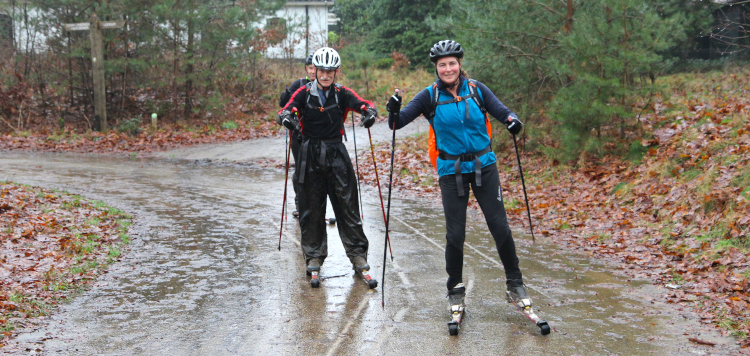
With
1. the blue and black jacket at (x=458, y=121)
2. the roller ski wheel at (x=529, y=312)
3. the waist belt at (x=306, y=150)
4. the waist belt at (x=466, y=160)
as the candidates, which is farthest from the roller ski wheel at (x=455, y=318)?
the waist belt at (x=306, y=150)

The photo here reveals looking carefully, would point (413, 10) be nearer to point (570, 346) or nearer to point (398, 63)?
point (398, 63)

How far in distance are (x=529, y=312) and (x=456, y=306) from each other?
592mm

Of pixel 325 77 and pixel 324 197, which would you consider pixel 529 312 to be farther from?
pixel 325 77

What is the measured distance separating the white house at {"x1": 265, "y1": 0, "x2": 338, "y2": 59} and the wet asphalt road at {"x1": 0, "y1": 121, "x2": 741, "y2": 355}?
24344mm

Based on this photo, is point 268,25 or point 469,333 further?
point 268,25

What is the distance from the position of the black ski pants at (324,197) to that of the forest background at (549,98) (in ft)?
10.5

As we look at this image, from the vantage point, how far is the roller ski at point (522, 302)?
17.1 feet

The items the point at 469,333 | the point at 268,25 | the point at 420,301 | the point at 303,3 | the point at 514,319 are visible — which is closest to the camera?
the point at 469,333

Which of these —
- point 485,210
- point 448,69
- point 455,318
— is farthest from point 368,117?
point 455,318

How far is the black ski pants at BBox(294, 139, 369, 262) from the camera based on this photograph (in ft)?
23.2

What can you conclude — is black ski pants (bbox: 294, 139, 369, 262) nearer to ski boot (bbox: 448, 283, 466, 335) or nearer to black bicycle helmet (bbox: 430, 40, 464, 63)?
ski boot (bbox: 448, 283, 466, 335)

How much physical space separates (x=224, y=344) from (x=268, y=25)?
102ft

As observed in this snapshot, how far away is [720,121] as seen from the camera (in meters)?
11.8

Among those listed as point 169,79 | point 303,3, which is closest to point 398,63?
point 169,79
